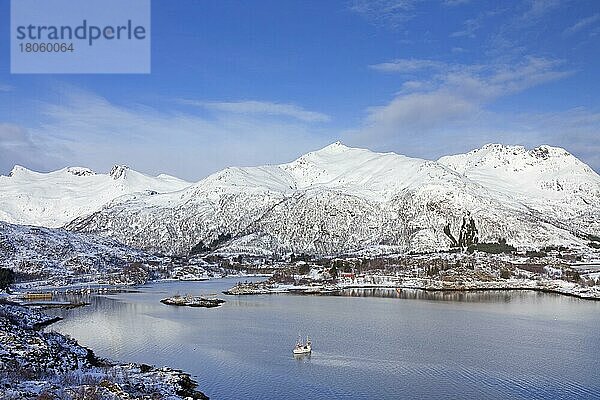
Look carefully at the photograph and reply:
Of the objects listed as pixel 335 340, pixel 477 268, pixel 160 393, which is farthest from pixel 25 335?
pixel 477 268

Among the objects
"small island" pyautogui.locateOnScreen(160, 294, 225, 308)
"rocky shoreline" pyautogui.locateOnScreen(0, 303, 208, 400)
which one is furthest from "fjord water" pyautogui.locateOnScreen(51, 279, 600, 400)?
"rocky shoreline" pyautogui.locateOnScreen(0, 303, 208, 400)

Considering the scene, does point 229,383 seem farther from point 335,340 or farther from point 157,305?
point 157,305

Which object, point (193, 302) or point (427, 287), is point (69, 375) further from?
point (427, 287)

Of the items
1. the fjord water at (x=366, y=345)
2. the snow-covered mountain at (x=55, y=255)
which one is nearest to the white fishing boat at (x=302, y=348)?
the fjord water at (x=366, y=345)

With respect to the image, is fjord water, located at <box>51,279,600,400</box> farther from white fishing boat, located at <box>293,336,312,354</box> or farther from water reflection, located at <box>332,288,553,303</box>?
water reflection, located at <box>332,288,553,303</box>

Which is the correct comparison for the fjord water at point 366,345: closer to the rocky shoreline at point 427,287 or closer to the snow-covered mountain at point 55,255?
the rocky shoreline at point 427,287

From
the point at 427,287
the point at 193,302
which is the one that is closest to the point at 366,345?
the point at 193,302
